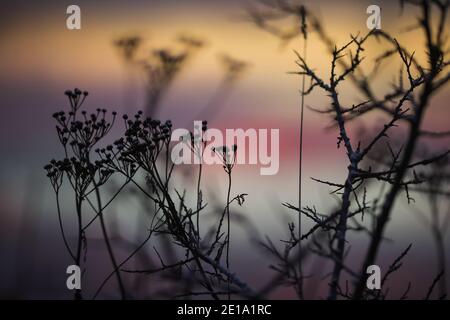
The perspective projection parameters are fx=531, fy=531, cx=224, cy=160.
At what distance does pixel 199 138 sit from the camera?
449 centimetres

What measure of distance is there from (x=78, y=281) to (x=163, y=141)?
1290mm

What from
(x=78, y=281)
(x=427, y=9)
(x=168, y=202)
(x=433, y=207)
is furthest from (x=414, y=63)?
(x=433, y=207)

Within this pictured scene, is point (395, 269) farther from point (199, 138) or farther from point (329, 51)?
point (199, 138)

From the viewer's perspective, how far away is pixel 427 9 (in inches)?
84.7

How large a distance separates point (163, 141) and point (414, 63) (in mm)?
2021

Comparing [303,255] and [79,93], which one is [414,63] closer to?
[303,255]

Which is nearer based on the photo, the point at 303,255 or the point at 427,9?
the point at 427,9
